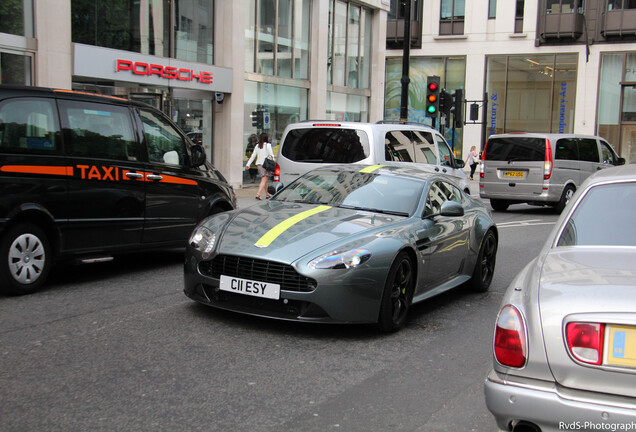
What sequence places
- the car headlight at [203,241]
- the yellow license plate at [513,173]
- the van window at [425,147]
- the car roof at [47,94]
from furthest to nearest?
the yellow license plate at [513,173] → the van window at [425,147] → the car roof at [47,94] → the car headlight at [203,241]

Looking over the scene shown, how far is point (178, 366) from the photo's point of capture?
4.81 meters

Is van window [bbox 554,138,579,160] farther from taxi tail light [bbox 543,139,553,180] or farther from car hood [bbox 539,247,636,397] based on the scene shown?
car hood [bbox 539,247,636,397]

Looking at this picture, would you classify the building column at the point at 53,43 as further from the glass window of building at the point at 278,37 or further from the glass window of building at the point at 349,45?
the glass window of building at the point at 349,45

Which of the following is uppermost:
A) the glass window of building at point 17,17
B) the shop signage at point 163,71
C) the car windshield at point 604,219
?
the glass window of building at point 17,17

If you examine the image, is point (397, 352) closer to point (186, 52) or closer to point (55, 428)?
point (55, 428)

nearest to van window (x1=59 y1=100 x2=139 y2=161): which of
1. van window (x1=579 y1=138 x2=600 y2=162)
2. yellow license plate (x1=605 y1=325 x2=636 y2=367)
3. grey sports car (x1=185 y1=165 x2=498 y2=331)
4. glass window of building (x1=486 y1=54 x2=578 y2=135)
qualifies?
grey sports car (x1=185 y1=165 x2=498 y2=331)

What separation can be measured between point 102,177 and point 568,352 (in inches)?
234

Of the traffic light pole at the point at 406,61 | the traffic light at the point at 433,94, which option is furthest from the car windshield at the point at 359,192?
the traffic light at the point at 433,94

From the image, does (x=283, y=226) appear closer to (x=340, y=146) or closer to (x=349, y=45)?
(x=340, y=146)

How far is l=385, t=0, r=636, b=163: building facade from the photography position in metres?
36.9

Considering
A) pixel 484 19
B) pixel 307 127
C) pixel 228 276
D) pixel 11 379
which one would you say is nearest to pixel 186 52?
pixel 307 127

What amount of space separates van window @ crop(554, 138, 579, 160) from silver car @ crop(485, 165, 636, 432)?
1523 centimetres

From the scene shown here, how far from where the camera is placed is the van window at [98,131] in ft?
24.2

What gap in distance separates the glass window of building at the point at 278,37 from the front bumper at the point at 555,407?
19711mm
